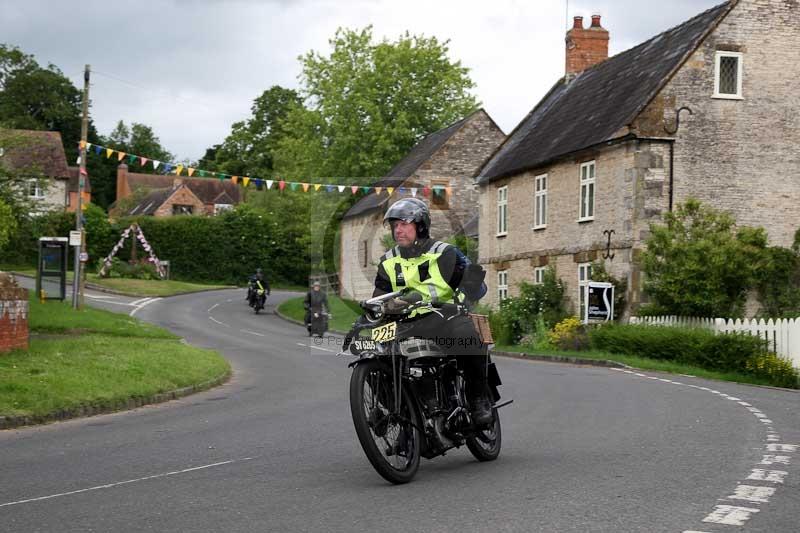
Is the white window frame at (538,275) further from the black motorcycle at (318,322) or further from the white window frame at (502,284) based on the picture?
the black motorcycle at (318,322)

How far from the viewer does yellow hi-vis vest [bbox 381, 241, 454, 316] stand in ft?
27.4

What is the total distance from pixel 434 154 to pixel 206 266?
21.1m

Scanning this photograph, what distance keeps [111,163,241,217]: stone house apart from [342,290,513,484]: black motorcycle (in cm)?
9135

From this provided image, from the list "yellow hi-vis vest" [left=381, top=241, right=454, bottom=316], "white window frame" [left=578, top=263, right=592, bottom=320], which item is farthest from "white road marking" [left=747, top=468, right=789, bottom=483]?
"white window frame" [left=578, top=263, right=592, bottom=320]

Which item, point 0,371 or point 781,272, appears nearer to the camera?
point 0,371

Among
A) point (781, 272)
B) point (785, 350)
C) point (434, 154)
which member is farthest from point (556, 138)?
point (434, 154)

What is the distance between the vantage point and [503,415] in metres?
12.9

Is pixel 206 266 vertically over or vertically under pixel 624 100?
under

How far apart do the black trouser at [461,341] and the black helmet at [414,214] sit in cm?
70

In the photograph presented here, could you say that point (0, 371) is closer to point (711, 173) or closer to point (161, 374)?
point (161, 374)

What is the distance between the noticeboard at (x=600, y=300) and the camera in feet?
99.0

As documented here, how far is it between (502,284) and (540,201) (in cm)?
447

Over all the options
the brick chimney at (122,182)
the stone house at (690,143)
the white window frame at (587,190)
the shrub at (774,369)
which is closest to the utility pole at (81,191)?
the stone house at (690,143)

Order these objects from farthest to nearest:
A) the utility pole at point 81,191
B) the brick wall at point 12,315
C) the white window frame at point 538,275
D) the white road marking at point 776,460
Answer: the white window frame at point 538,275 → the utility pole at point 81,191 → the brick wall at point 12,315 → the white road marking at point 776,460
